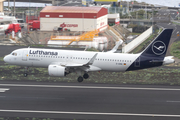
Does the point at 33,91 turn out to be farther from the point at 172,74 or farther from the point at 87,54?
the point at 172,74

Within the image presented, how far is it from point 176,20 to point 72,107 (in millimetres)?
109292

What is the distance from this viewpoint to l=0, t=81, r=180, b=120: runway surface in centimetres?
3156

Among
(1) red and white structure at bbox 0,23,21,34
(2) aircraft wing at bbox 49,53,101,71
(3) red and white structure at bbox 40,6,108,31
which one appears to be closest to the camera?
(2) aircraft wing at bbox 49,53,101,71

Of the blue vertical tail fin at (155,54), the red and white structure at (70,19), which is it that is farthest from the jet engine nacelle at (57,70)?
the red and white structure at (70,19)

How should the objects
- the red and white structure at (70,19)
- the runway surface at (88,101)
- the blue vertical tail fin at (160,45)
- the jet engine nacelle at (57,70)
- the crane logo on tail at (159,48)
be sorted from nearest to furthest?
the runway surface at (88,101)
the jet engine nacelle at (57,70)
the blue vertical tail fin at (160,45)
the crane logo on tail at (159,48)
the red and white structure at (70,19)

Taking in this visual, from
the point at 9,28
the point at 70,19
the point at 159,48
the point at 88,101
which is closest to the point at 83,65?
the point at 88,101

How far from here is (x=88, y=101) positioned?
3612 cm

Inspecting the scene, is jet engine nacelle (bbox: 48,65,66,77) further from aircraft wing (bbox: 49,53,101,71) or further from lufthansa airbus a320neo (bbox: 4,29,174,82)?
aircraft wing (bbox: 49,53,101,71)

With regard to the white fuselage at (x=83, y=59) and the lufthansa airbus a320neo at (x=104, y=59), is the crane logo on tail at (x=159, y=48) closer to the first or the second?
the lufthansa airbus a320neo at (x=104, y=59)

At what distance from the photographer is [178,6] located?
179250 millimetres

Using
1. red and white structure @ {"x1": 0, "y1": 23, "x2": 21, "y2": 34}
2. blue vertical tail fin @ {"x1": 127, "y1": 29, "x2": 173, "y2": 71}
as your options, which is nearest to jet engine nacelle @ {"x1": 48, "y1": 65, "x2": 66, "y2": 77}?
blue vertical tail fin @ {"x1": 127, "y1": 29, "x2": 173, "y2": 71}

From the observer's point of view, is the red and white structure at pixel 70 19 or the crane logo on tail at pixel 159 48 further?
the red and white structure at pixel 70 19

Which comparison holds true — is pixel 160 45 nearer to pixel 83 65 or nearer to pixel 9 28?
pixel 83 65

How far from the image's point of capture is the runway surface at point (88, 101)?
31562 millimetres
